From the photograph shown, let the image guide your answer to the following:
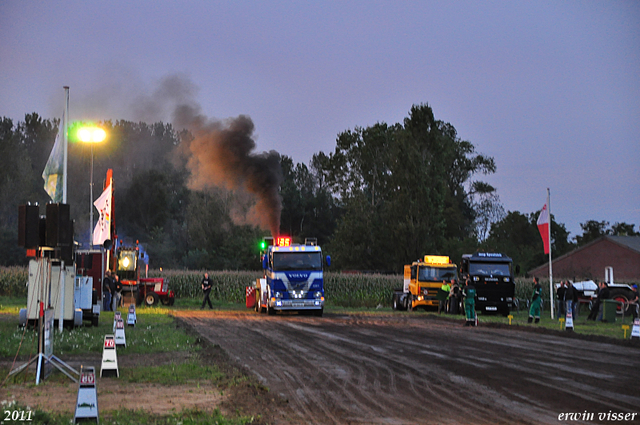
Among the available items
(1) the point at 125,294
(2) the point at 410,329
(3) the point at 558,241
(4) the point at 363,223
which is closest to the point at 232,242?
(4) the point at 363,223

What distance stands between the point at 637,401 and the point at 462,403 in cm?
275

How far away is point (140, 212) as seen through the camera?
78.1 meters

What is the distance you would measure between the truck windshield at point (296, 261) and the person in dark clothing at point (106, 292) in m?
7.58

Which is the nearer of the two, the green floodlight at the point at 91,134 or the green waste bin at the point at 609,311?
the green floodlight at the point at 91,134

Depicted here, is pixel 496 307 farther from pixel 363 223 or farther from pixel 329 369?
pixel 363 223

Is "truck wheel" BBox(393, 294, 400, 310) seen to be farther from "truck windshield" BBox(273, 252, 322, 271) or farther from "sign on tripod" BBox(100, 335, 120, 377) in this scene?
"sign on tripod" BBox(100, 335, 120, 377)

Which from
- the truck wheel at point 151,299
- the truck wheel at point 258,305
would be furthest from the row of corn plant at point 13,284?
the truck wheel at point 258,305

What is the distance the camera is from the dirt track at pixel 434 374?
10.2m

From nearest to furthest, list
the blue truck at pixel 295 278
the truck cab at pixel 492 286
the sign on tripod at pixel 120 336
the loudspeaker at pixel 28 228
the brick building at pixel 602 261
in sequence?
the loudspeaker at pixel 28 228
the sign on tripod at pixel 120 336
the blue truck at pixel 295 278
the truck cab at pixel 492 286
the brick building at pixel 602 261

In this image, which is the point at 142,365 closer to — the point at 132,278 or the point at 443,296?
the point at 443,296

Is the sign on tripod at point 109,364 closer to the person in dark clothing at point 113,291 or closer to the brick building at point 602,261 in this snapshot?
the person in dark clothing at point 113,291

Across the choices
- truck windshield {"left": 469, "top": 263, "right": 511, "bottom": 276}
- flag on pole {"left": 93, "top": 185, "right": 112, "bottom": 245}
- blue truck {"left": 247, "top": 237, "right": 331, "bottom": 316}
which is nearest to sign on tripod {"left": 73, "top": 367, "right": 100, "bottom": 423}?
blue truck {"left": 247, "top": 237, "right": 331, "bottom": 316}

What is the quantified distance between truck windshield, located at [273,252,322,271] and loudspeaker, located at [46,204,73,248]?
2151 centimetres

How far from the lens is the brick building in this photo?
218 ft
